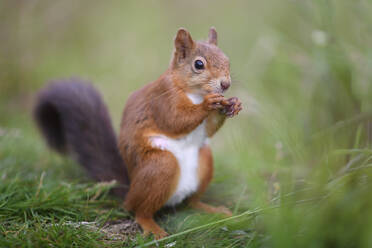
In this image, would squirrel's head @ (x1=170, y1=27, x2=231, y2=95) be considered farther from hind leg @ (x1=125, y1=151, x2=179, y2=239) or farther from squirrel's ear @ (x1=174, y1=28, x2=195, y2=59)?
hind leg @ (x1=125, y1=151, x2=179, y2=239)

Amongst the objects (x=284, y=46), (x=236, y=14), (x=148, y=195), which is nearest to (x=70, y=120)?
(x=148, y=195)

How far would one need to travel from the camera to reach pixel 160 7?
6594 millimetres

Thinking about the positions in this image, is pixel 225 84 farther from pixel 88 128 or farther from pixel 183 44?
pixel 88 128

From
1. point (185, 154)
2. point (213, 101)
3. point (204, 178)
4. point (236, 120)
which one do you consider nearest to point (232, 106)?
point (213, 101)

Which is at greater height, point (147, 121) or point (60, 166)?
point (147, 121)

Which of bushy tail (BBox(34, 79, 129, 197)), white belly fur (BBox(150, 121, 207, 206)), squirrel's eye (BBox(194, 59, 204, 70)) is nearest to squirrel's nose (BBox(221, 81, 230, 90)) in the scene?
squirrel's eye (BBox(194, 59, 204, 70))

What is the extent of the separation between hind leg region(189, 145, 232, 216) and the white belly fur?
4 cm

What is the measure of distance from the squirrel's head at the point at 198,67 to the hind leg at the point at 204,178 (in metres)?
0.42

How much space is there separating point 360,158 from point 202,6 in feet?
17.9

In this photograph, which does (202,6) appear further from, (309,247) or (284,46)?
(309,247)

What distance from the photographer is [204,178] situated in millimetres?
2143

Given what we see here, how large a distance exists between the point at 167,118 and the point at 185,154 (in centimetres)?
25

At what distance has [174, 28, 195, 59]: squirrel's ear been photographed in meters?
1.99

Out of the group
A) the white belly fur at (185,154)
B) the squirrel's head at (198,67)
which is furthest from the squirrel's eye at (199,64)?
the white belly fur at (185,154)
